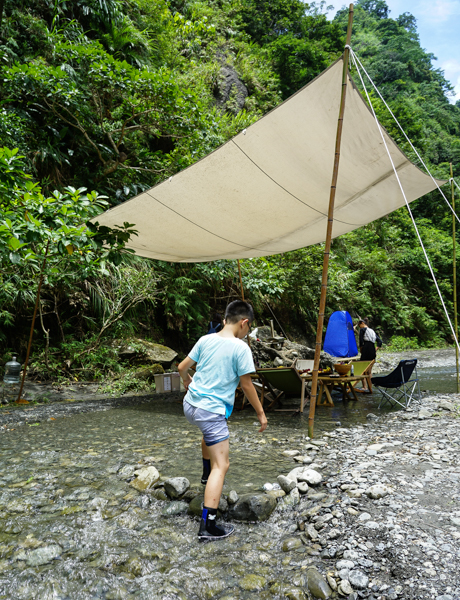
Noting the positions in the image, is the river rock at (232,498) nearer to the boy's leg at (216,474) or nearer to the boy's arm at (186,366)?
the boy's leg at (216,474)

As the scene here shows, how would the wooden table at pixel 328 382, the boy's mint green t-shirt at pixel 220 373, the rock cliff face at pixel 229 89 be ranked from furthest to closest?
the rock cliff face at pixel 229 89, the wooden table at pixel 328 382, the boy's mint green t-shirt at pixel 220 373

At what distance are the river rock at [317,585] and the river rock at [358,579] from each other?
100 mm

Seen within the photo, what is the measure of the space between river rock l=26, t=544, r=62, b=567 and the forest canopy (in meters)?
1.63

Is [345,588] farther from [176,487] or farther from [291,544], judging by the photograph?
[176,487]

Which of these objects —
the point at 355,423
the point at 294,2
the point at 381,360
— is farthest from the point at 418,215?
the point at 355,423

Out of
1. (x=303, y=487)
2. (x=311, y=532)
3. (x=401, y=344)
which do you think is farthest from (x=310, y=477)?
(x=401, y=344)

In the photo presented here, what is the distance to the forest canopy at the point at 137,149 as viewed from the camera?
690 cm

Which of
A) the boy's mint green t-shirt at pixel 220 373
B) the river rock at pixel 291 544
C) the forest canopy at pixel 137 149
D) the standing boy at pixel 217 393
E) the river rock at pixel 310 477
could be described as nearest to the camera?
the river rock at pixel 291 544

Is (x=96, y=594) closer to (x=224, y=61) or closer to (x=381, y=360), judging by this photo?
(x=381, y=360)

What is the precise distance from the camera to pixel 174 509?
89.9 inches

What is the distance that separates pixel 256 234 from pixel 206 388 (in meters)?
3.87

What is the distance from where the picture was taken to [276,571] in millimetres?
1699

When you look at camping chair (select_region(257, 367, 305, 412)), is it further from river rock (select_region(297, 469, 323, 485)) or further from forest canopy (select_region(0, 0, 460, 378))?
forest canopy (select_region(0, 0, 460, 378))

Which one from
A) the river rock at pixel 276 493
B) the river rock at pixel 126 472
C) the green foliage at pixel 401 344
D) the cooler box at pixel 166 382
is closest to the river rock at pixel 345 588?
the river rock at pixel 276 493
